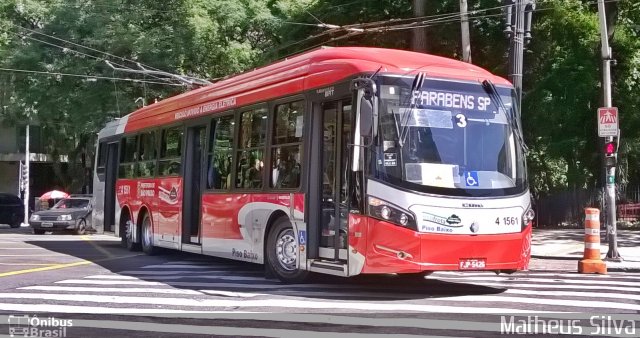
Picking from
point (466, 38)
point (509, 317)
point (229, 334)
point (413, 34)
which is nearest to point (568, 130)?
point (413, 34)

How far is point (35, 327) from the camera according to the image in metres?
8.28

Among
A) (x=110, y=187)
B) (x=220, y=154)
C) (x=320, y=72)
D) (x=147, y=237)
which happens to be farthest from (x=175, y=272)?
(x=110, y=187)

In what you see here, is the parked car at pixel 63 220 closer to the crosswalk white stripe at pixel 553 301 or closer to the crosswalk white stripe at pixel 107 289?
the crosswalk white stripe at pixel 107 289

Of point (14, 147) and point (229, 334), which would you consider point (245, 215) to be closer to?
point (229, 334)

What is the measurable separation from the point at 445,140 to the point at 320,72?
90.0 inches

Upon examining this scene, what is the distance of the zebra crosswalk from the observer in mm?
8273

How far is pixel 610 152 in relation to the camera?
16.5 metres

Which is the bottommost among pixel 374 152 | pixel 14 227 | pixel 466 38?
pixel 14 227

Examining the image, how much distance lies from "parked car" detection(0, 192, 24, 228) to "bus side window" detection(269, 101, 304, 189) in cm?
2841

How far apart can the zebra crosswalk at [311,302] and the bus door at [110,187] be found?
7.23 m

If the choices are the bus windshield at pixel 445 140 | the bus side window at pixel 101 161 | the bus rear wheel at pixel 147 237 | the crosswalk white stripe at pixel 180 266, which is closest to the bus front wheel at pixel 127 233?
the bus rear wheel at pixel 147 237

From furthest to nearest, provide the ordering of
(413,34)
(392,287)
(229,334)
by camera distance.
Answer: (413,34), (392,287), (229,334)

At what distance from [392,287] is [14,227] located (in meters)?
30.4

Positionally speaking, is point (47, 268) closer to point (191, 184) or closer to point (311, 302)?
point (191, 184)
